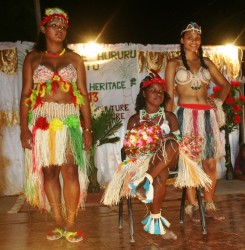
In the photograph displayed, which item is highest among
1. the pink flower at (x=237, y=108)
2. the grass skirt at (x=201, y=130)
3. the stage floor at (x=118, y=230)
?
the pink flower at (x=237, y=108)

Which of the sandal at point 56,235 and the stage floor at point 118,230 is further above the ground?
the sandal at point 56,235

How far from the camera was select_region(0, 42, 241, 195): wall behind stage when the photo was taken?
22.0 feet

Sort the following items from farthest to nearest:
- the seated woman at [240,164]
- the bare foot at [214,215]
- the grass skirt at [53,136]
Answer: the seated woman at [240,164] < the bare foot at [214,215] < the grass skirt at [53,136]

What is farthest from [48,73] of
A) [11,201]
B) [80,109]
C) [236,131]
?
[236,131]

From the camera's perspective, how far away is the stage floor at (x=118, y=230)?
3.13 m

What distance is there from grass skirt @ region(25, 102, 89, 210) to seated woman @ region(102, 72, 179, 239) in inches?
14.9

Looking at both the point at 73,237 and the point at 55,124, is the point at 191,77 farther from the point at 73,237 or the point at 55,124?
the point at 73,237

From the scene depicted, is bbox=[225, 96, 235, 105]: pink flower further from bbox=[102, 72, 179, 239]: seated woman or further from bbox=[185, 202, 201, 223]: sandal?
bbox=[102, 72, 179, 239]: seated woman

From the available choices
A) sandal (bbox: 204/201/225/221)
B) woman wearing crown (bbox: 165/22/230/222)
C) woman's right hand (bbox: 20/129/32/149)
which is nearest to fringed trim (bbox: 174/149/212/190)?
woman wearing crown (bbox: 165/22/230/222)

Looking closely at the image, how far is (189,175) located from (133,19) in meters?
9.98

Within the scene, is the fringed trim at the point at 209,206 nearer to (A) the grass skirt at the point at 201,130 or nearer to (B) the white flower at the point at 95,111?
(A) the grass skirt at the point at 201,130

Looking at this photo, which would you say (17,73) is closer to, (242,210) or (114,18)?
(242,210)

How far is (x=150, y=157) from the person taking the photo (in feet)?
11.0

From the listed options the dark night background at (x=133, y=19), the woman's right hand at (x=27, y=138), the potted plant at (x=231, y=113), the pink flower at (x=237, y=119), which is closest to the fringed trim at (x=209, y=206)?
the woman's right hand at (x=27, y=138)
